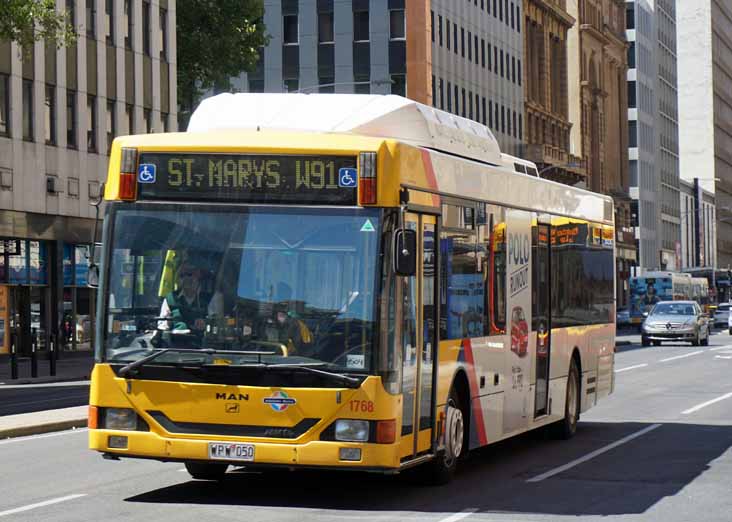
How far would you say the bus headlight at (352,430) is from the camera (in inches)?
492

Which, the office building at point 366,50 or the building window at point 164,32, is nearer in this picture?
A: the building window at point 164,32

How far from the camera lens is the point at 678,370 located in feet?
130

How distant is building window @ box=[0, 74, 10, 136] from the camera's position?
4853 cm

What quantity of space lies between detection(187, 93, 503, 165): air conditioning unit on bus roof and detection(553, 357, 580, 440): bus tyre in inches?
236

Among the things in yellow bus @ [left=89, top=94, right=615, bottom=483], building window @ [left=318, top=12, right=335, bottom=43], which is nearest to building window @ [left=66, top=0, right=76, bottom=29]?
building window @ [left=318, top=12, right=335, bottom=43]

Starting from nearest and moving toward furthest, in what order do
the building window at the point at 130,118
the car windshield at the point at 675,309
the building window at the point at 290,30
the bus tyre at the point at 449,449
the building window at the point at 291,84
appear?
the bus tyre at the point at 449,449
the building window at the point at 130,118
the car windshield at the point at 675,309
the building window at the point at 291,84
the building window at the point at 290,30

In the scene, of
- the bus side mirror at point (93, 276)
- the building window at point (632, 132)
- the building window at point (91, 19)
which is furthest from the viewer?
the building window at point (632, 132)

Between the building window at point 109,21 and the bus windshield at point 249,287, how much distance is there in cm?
4267

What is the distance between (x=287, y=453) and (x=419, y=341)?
1519mm

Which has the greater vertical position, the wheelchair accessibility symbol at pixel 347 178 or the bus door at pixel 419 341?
the wheelchair accessibility symbol at pixel 347 178

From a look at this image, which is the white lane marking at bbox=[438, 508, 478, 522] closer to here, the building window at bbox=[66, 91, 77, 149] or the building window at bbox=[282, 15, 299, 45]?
the building window at bbox=[66, 91, 77, 149]

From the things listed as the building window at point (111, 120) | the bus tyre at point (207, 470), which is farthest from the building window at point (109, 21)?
the bus tyre at point (207, 470)

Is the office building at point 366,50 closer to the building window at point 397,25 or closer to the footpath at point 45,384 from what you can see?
the building window at point 397,25

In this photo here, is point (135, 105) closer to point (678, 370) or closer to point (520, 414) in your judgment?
point (678, 370)
